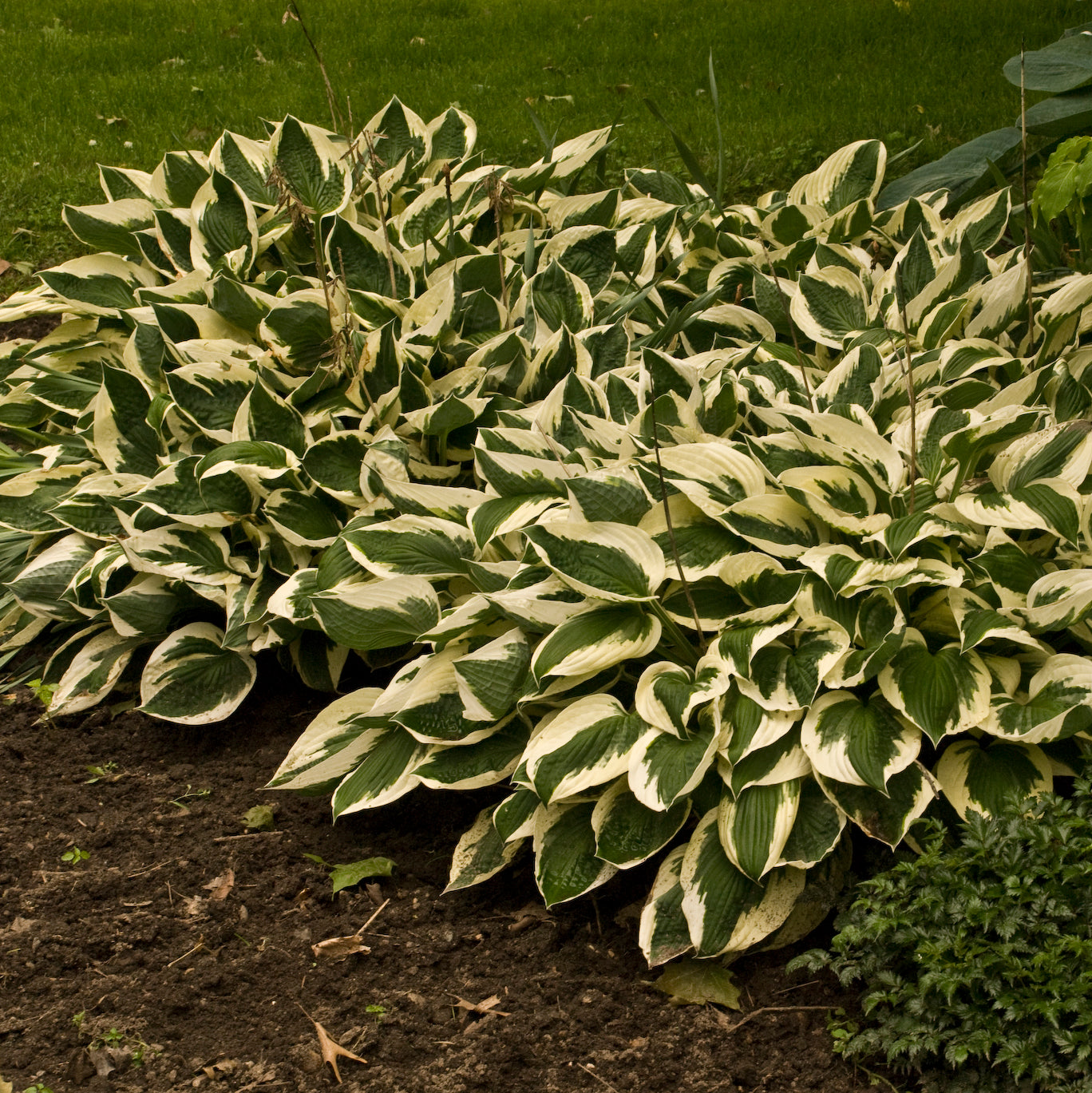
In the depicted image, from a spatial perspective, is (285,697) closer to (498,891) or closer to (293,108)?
(498,891)

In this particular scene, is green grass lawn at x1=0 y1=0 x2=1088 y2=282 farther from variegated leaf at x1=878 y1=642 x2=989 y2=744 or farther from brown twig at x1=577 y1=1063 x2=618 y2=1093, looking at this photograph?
brown twig at x1=577 y1=1063 x2=618 y2=1093

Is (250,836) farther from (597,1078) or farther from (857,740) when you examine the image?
(857,740)

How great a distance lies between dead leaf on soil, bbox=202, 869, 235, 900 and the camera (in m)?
2.41

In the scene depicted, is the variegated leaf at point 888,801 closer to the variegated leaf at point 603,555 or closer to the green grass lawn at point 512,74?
the variegated leaf at point 603,555

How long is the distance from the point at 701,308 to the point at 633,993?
213 cm

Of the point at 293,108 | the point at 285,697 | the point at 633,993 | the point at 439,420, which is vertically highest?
the point at 293,108

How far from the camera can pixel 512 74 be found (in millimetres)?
6391

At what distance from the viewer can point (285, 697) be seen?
3.10 meters

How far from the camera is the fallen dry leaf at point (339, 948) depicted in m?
2.27

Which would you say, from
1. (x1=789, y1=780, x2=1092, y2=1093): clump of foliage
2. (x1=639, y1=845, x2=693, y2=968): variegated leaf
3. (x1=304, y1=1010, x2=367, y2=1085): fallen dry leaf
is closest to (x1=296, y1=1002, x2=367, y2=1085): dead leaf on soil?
(x1=304, y1=1010, x2=367, y2=1085): fallen dry leaf

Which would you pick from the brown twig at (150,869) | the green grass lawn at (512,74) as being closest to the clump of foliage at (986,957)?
the brown twig at (150,869)

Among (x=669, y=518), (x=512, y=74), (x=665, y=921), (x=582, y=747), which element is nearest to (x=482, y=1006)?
(x=665, y=921)

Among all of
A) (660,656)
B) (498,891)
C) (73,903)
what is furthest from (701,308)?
(73,903)

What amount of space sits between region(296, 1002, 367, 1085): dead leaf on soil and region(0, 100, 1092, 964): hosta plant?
0.47 m
